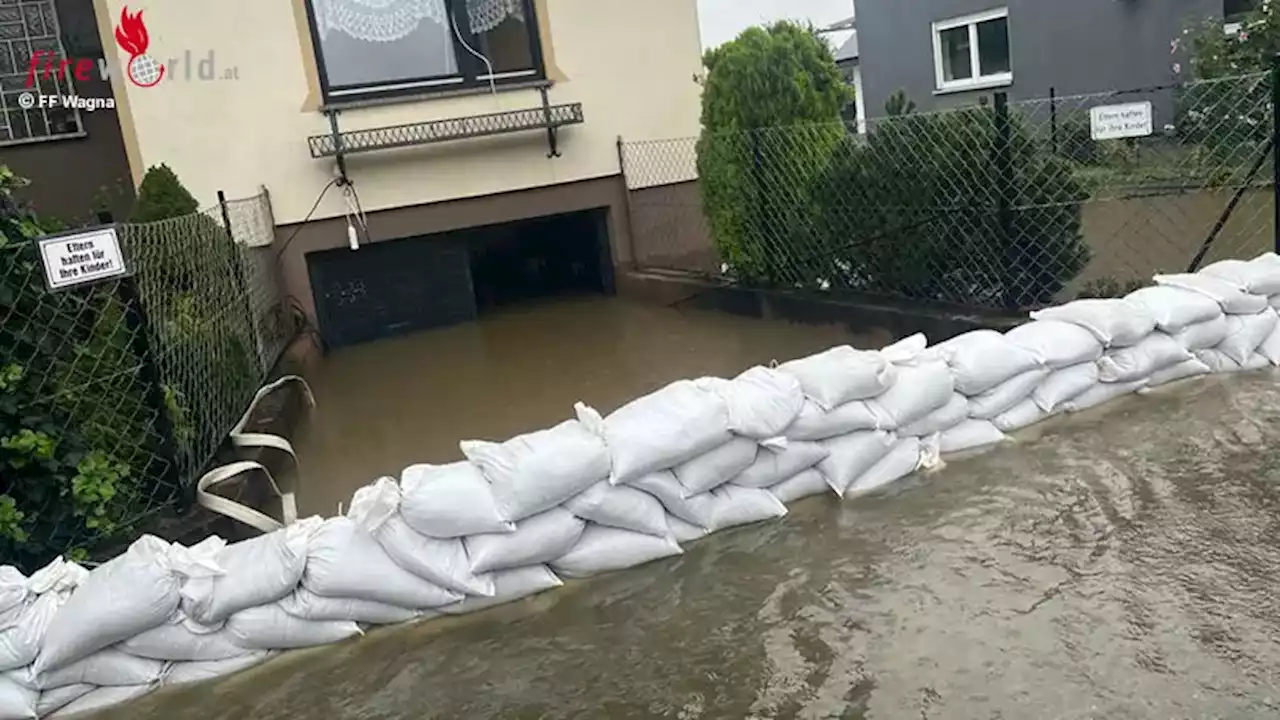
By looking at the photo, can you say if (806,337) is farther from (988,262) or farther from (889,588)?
(889,588)

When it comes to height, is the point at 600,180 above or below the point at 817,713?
above

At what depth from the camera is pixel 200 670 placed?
9.16ft

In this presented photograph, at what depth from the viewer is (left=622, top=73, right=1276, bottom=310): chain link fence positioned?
16.1 feet

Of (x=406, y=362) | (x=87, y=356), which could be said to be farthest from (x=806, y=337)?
(x=87, y=356)

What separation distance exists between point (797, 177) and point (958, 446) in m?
2.97

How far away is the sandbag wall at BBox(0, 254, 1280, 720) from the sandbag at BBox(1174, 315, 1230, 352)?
36 centimetres

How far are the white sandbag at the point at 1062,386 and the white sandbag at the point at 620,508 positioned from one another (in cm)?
164

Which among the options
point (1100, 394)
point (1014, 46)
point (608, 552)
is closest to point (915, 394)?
point (1100, 394)

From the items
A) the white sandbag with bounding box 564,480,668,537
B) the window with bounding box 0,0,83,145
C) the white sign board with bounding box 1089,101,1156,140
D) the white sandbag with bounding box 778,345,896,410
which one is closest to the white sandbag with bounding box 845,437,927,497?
the white sandbag with bounding box 778,345,896,410

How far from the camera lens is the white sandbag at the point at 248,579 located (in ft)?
8.98

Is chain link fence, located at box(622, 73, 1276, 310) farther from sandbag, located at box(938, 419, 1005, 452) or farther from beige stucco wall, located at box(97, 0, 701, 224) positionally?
sandbag, located at box(938, 419, 1005, 452)

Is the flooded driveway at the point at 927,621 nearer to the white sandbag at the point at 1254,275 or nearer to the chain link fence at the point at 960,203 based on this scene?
the white sandbag at the point at 1254,275

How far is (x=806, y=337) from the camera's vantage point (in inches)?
232

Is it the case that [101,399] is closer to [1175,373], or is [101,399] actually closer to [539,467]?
[539,467]
